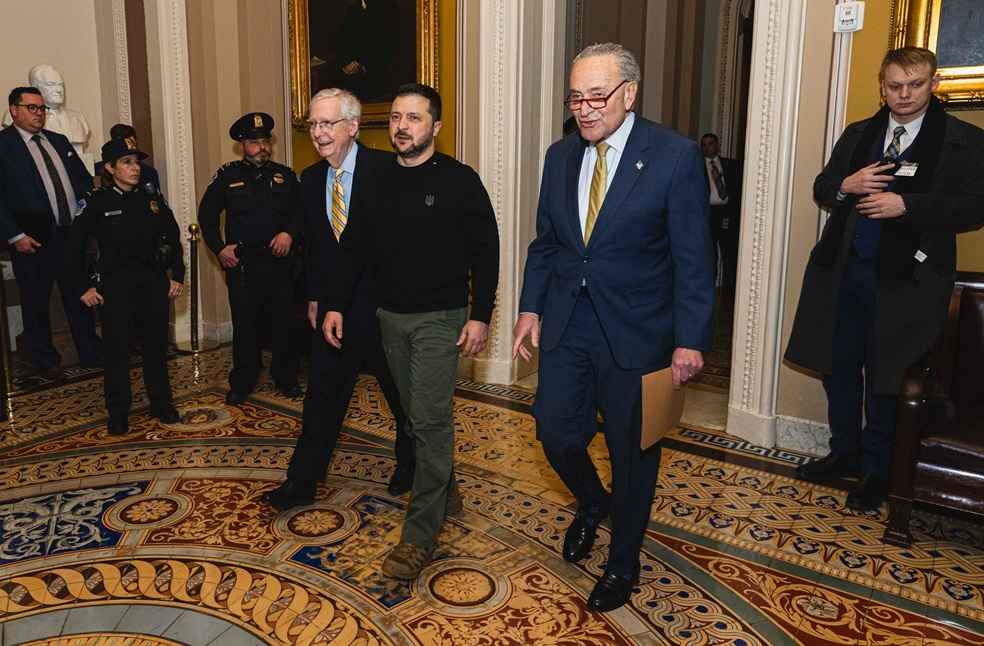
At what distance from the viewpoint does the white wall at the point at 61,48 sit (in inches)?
237

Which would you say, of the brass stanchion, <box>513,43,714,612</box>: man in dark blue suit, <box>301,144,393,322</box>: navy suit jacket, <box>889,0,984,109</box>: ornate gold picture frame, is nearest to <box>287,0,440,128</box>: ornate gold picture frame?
the brass stanchion

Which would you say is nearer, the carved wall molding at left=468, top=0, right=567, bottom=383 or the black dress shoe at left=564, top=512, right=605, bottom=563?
the black dress shoe at left=564, top=512, right=605, bottom=563

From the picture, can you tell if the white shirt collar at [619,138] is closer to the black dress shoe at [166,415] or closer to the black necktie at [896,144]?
the black necktie at [896,144]

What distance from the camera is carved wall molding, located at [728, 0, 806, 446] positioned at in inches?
144

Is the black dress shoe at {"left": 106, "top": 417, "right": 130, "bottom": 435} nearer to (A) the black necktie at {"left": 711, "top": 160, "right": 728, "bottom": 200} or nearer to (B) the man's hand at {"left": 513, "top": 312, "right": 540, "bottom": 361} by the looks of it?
(B) the man's hand at {"left": 513, "top": 312, "right": 540, "bottom": 361}

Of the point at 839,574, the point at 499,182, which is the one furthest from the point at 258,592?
the point at 499,182

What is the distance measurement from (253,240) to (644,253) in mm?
3113

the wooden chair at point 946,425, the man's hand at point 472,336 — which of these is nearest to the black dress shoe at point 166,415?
the man's hand at point 472,336

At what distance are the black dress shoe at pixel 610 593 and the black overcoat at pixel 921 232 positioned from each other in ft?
4.83

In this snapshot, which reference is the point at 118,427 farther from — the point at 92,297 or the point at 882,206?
the point at 882,206

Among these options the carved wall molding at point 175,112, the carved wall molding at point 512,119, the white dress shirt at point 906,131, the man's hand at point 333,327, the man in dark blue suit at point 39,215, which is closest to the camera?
the man's hand at point 333,327

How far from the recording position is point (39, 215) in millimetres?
5316

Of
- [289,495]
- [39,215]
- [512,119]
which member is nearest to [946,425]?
[289,495]

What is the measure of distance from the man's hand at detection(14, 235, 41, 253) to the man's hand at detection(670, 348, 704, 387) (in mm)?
4691
